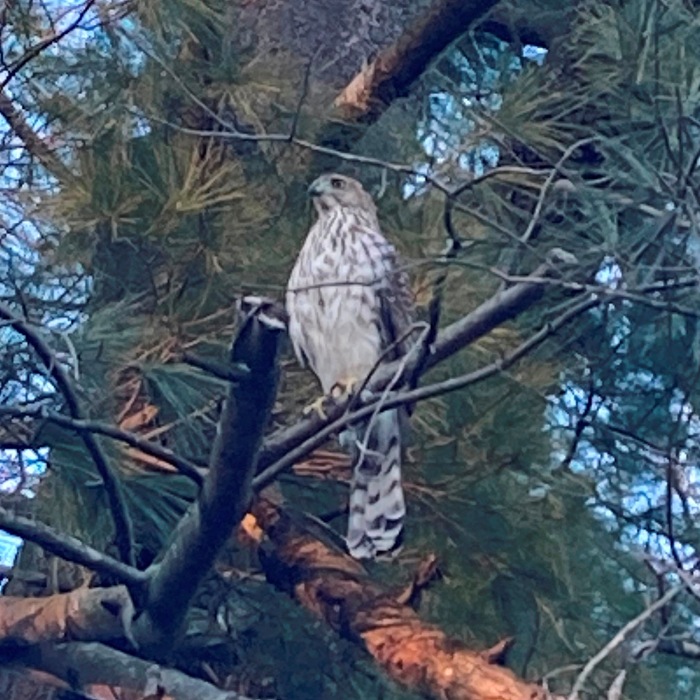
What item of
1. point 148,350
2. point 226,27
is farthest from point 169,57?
point 148,350

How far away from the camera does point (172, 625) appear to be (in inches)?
84.8

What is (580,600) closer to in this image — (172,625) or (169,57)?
(172,625)

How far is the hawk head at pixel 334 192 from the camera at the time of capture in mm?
2475

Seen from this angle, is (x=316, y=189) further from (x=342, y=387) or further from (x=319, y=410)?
(x=319, y=410)

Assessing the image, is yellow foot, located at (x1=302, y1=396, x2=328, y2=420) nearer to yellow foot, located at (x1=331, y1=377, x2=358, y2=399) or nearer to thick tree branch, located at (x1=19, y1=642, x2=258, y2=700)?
yellow foot, located at (x1=331, y1=377, x2=358, y2=399)

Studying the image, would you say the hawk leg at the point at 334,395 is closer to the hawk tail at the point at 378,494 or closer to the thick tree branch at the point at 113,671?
the hawk tail at the point at 378,494

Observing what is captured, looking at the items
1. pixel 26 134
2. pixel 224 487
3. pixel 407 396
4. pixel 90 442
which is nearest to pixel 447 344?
pixel 407 396

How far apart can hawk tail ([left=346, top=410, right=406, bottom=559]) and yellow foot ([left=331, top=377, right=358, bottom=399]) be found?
6cm

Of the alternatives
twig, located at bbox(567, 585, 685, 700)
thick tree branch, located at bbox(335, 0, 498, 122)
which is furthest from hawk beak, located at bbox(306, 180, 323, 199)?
twig, located at bbox(567, 585, 685, 700)

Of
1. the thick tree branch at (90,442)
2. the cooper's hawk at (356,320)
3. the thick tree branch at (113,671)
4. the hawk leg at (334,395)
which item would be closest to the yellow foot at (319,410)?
the hawk leg at (334,395)

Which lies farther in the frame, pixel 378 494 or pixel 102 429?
pixel 378 494

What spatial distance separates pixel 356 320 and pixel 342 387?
277 millimetres

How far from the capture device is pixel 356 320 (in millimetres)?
2592

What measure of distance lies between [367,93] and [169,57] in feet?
1.09
